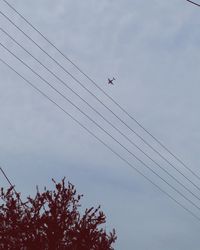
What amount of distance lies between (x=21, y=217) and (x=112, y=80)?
8.27m

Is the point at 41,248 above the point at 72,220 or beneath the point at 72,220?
beneath

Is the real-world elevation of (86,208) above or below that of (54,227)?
above


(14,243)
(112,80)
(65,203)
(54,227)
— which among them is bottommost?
(14,243)

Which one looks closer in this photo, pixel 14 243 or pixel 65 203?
pixel 14 243

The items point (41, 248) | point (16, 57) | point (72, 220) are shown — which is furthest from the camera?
point (72, 220)

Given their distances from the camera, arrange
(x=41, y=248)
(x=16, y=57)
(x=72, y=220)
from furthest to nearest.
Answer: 1. (x=72, y=220)
2. (x=41, y=248)
3. (x=16, y=57)

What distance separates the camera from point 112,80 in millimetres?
19703

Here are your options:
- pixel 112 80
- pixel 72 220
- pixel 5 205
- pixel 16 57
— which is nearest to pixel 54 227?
pixel 72 220

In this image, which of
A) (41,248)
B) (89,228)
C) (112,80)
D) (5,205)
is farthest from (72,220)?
(112,80)

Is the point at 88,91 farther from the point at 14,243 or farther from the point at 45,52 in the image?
the point at 14,243

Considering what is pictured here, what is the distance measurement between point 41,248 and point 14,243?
1.41 m

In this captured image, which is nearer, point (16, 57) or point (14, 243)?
point (16, 57)

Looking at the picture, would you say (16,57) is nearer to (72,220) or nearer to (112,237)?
(72,220)

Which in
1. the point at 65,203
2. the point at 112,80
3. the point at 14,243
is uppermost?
the point at 112,80
